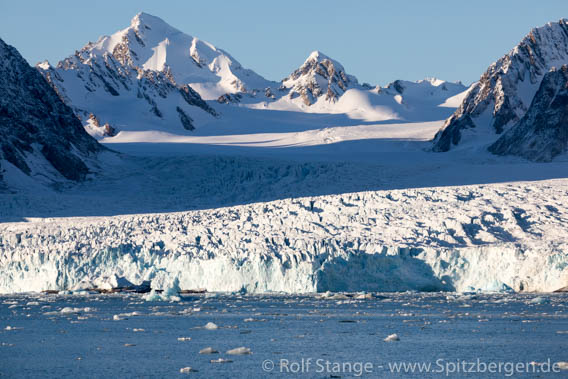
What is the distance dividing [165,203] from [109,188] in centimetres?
721

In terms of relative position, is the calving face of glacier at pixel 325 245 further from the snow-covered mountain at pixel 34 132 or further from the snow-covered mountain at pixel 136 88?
the snow-covered mountain at pixel 136 88

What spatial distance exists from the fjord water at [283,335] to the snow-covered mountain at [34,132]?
2459cm

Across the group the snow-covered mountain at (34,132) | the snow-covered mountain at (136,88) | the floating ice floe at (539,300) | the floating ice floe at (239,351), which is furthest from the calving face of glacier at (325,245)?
the snow-covered mountain at (136,88)

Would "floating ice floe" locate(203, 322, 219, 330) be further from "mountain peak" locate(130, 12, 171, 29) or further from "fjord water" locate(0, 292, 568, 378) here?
"mountain peak" locate(130, 12, 171, 29)

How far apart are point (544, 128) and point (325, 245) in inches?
1465

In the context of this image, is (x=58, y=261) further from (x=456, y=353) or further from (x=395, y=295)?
(x=456, y=353)

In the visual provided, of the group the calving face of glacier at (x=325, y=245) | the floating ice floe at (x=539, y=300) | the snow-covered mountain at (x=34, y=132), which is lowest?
the floating ice floe at (x=539, y=300)

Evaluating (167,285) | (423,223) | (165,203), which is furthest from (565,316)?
(165,203)

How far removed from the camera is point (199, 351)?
1858 cm

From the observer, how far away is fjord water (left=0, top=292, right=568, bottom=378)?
1664cm

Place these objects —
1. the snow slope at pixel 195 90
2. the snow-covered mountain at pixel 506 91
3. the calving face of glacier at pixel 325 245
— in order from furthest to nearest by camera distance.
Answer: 1. the snow slope at pixel 195 90
2. the snow-covered mountain at pixel 506 91
3. the calving face of glacier at pixel 325 245

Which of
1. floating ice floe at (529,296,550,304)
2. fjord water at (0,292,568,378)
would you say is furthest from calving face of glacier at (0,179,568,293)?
floating ice floe at (529,296,550,304)

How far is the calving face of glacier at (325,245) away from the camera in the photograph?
1204 inches

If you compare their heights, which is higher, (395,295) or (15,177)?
(15,177)
